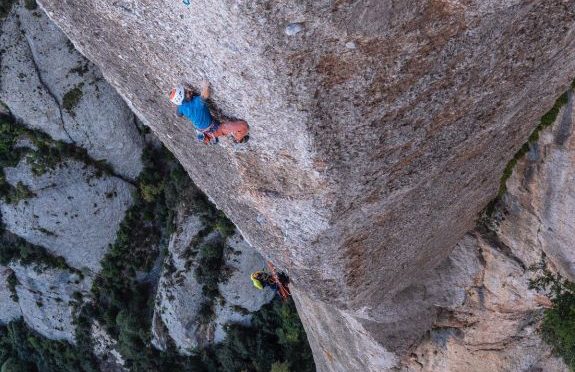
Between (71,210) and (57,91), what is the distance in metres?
3.50

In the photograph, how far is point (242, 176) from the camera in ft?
18.9

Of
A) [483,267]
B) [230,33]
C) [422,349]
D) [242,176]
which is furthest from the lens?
[422,349]

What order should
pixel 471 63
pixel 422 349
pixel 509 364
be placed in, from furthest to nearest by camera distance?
pixel 422 349
pixel 509 364
pixel 471 63

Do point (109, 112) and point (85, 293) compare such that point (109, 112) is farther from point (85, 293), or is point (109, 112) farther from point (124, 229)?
point (85, 293)

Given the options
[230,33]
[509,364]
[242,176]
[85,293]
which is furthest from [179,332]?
[230,33]

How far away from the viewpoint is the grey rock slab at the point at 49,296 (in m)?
16.0

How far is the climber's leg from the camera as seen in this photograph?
4895 millimetres

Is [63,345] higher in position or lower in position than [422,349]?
higher

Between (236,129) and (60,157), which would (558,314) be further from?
(60,157)

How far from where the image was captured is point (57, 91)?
46.0 ft

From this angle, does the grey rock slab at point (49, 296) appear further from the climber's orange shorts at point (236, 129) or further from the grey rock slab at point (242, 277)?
the climber's orange shorts at point (236, 129)

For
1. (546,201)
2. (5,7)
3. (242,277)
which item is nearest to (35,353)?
(242,277)

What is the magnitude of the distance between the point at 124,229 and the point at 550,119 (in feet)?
41.8

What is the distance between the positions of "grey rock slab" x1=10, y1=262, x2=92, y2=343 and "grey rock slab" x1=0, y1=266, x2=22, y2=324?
0.30m
